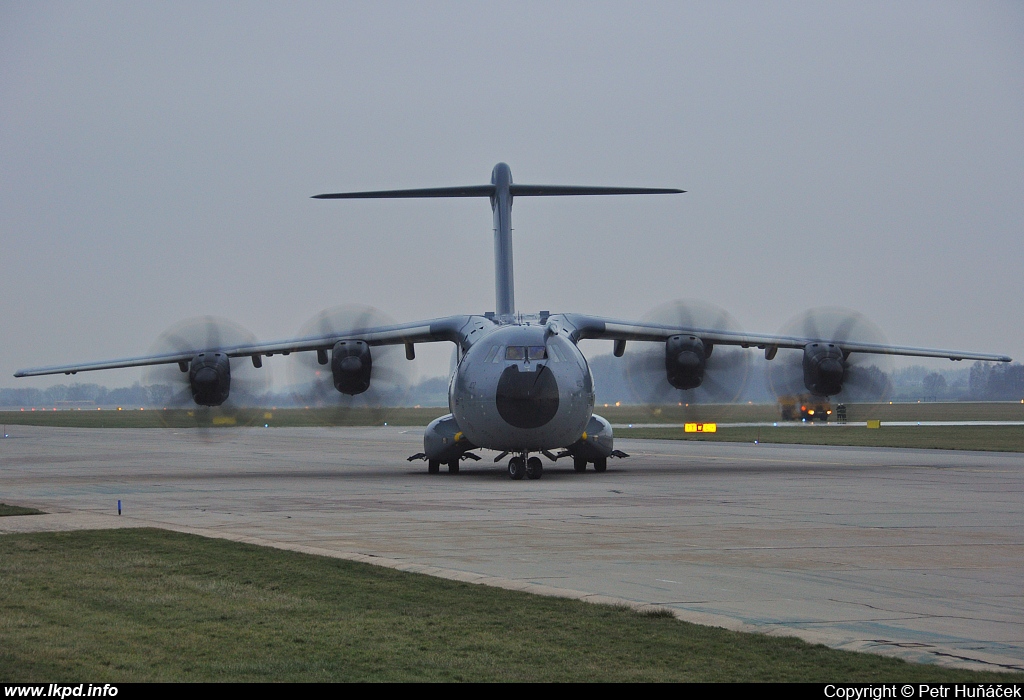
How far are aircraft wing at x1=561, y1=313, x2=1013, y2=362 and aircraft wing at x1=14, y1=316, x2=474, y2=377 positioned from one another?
3035 mm

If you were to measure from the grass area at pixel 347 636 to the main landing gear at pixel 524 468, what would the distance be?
50.9 ft

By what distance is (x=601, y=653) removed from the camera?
321 inches

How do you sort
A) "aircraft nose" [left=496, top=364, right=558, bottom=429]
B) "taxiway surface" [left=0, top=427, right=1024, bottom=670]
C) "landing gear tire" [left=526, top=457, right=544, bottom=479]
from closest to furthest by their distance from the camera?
"taxiway surface" [left=0, top=427, right=1024, bottom=670]
"aircraft nose" [left=496, top=364, right=558, bottom=429]
"landing gear tire" [left=526, top=457, right=544, bottom=479]

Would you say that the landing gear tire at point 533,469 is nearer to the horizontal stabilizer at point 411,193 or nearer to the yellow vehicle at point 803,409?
the horizontal stabilizer at point 411,193

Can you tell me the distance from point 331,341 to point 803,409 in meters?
55.8

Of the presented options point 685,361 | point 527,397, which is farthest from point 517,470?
point 685,361

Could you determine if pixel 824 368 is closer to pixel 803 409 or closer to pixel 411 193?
pixel 411 193

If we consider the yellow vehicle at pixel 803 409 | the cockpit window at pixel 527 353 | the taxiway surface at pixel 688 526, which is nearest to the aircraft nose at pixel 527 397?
the cockpit window at pixel 527 353

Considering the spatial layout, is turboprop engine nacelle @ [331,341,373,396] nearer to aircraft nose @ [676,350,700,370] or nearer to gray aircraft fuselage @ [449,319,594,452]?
gray aircraft fuselage @ [449,319,594,452]

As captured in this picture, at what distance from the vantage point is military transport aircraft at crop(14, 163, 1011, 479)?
87.2 ft

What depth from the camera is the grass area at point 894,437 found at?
4369cm

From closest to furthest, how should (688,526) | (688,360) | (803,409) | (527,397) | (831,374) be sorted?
(688,526)
(527,397)
(688,360)
(831,374)
(803,409)

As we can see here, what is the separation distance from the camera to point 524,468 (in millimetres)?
27641

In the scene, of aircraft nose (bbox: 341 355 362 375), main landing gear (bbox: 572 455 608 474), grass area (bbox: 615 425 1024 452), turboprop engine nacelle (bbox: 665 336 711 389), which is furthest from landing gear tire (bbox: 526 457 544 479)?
grass area (bbox: 615 425 1024 452)
